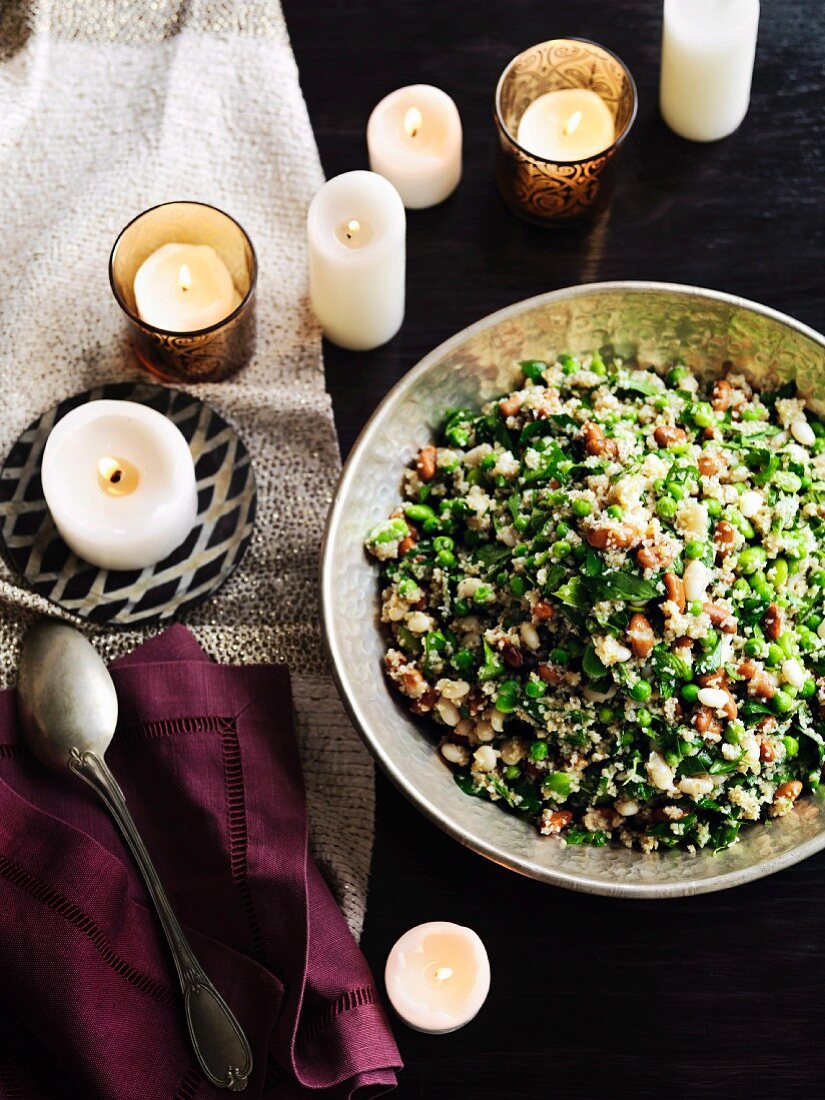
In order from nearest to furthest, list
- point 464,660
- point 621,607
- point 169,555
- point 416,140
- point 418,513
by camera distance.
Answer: point 621,607, point 464,660, point 418,513, point 169,555, point 416,140

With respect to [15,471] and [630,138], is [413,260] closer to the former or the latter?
[630,138]

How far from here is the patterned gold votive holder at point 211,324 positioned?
1.69 metres

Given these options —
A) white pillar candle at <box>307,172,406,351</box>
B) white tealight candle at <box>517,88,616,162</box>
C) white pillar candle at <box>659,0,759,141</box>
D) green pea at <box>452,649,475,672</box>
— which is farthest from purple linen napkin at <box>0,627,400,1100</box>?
white pillar candle at <box>659,0,759,141</box>

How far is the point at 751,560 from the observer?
1.43m

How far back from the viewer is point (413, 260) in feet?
6.05

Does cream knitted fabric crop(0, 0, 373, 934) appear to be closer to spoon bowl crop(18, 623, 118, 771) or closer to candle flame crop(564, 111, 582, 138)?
spoon bowl crop(18, 623, 118, 771)

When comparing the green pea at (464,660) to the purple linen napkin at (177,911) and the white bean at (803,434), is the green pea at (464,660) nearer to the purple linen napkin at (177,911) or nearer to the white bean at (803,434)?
the purple linen napkin at (177,911)

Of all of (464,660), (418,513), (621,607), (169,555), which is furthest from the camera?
(169,555)

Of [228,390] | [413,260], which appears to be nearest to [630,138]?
[413,260]

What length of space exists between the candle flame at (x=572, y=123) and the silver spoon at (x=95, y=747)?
3.22 ft

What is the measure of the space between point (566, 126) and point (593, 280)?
22cm

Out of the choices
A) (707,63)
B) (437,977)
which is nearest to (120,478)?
(437,977)

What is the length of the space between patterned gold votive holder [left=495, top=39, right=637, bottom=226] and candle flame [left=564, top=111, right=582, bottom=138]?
0.04 meters

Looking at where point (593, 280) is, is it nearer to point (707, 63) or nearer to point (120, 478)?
point (707, 63)
